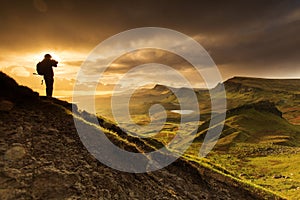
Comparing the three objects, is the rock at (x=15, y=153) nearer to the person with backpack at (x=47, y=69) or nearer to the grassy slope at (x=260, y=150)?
the person with backpack at (x=47, y=69)

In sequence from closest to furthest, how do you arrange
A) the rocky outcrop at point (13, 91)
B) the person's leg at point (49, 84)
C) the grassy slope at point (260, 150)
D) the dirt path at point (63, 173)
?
the dirt path at point (63, 173) < the rocky outcrop at point (13, 91) < the person's leg at point (49, 84) < the grassy slope at point (260, 150)

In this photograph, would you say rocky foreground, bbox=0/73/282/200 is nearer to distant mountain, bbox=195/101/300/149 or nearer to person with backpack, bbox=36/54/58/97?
person with backpack, bbox=36/54/58/97

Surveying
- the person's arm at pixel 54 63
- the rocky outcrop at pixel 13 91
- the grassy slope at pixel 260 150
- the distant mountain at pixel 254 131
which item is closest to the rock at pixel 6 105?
the rocky outcrop at pixel 13 91

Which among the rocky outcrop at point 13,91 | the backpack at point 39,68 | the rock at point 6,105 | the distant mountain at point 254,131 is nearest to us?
the rock at point 6,105

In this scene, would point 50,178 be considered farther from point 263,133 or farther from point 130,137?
point 263,133

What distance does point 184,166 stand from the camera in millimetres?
18938

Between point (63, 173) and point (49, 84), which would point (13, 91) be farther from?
point (63, 173)

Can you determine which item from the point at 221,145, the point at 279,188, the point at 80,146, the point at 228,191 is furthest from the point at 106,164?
the point at 221,145

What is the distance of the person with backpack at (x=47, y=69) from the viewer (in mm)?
24334

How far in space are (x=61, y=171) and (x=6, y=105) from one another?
20.6 ft

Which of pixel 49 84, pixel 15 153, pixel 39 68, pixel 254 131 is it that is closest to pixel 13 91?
pixel 39 68

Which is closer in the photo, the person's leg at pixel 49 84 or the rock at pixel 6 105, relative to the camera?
the rock at pixel 6 105

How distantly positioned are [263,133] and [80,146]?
16336 centimetres

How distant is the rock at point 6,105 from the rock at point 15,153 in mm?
3591
